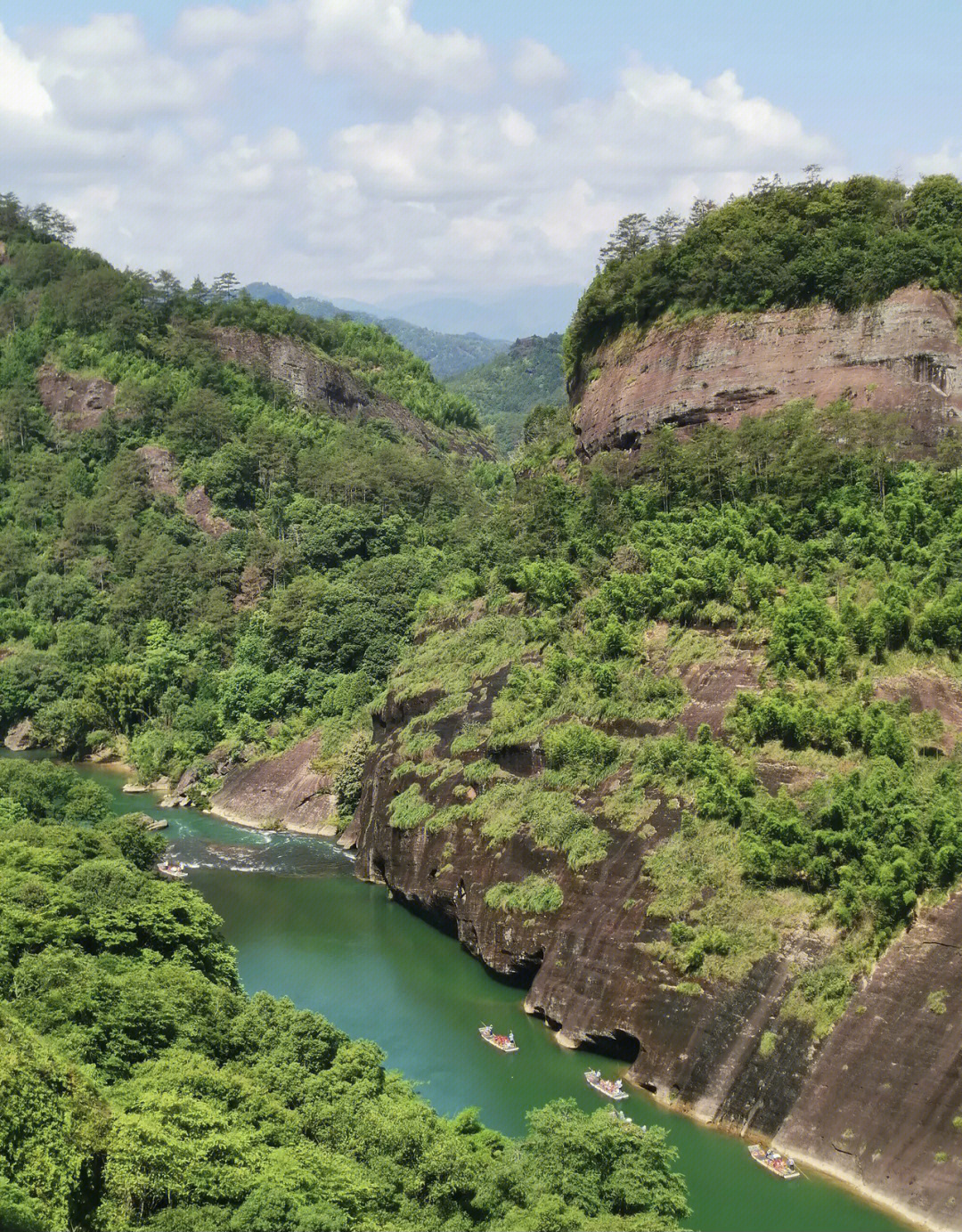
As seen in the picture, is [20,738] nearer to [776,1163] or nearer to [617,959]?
[617,959]

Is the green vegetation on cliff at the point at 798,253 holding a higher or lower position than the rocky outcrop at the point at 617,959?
higher

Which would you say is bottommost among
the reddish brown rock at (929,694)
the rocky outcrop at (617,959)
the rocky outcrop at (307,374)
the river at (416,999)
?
the river at (416,999)

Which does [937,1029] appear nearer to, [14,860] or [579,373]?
[14,860]

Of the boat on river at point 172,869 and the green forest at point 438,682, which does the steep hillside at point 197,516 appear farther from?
the boat on river at point 172,869

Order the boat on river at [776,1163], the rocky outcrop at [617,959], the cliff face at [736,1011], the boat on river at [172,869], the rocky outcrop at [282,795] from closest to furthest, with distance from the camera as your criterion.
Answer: the cliff face at [736,1011], the boat on river at [776,1163], the rocky outcrop at [617,959], the boat on river at [172,869], the rocky outcrop at [282,795]

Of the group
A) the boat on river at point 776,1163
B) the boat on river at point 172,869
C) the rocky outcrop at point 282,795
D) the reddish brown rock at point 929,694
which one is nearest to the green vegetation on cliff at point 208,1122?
the boat on river at point 776,1163

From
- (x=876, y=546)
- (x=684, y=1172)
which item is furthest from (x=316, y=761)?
(x=684, y=1172)

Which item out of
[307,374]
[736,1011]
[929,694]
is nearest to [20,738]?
[307,374]
